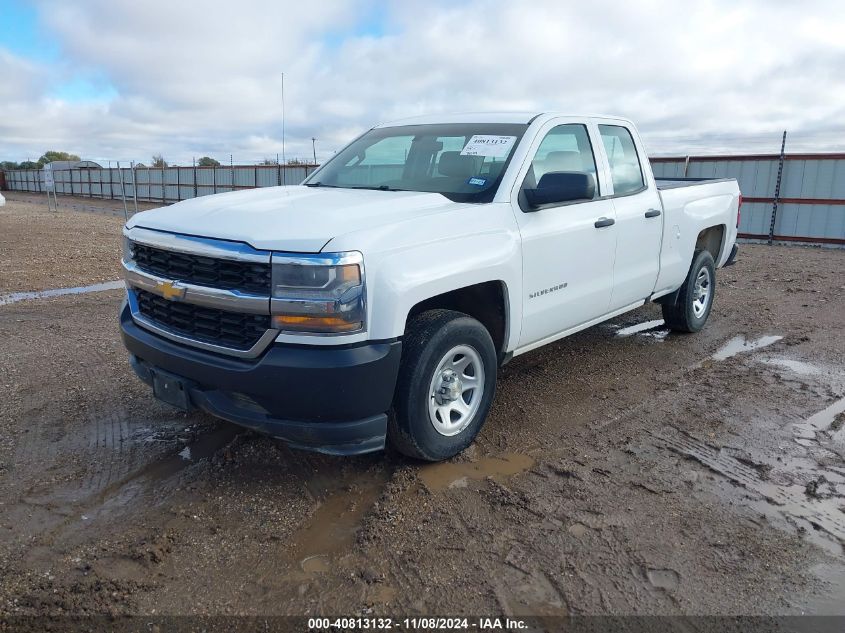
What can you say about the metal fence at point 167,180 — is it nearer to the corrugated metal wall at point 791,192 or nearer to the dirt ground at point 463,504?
the corrugated metal wall at point 791,192

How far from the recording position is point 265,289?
3049mm

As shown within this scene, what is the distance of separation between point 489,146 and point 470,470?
2.03 m

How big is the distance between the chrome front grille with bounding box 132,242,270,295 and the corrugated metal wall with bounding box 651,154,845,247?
14.8 meters

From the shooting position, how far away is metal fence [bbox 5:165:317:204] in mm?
27312

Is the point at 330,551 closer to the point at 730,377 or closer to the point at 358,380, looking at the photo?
the point at 358,380

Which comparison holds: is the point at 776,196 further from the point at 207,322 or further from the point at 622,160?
the point at 207,322

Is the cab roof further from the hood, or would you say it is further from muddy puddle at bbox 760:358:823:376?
muddy puddle at bbox 760:358:823:376

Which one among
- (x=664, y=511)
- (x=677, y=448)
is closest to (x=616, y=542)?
(x=664, y=511)

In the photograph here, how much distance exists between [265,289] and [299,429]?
68 cm

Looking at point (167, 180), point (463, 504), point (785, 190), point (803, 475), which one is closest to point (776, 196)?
point (785, 190)

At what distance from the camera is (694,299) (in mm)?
6570

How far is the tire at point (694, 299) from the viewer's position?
20.9 ft

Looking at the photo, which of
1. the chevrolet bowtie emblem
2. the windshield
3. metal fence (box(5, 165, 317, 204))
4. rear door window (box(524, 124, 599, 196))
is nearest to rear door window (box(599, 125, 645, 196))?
rear door window (box(524, 124, 599, 196))

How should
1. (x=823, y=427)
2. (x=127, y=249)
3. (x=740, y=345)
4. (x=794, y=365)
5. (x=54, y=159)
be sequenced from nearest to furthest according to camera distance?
→ (x=127, y=249) → (x=823, y=427) → (x=794, y=365) → (x=740, y=345) → (x=54, y=159)
